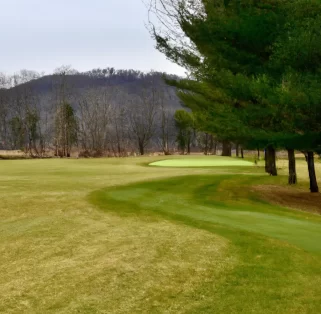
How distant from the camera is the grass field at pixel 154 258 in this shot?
16.2 ft

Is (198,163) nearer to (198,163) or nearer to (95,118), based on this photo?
(198,163)

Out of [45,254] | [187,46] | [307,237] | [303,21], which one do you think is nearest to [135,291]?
[45,254]

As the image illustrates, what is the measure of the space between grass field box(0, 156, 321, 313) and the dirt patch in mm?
3274

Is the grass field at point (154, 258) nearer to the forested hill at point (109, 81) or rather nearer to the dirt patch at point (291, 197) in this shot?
the dirt patch at point (291, 197)

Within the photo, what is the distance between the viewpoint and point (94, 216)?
10.4 metres

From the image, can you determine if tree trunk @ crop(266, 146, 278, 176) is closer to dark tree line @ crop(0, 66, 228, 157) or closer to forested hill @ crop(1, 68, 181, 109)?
dark tree line @ crop(0, 66, 228, 157)

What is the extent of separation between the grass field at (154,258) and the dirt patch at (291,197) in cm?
327

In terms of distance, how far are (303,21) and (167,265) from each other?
34.1ft

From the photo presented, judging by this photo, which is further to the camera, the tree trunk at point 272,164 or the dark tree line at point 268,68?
the tree trunk at point 272,164

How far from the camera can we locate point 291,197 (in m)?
16.5

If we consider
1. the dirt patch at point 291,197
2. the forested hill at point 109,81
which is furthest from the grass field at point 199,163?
the forested hill at point 109,81

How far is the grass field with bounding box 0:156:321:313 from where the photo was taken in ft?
16.2

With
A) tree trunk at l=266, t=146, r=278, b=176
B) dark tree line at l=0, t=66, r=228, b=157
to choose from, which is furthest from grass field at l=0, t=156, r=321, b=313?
tree trunk at l=266, t=146, r=278, b=176

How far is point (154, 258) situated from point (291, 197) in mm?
11389
